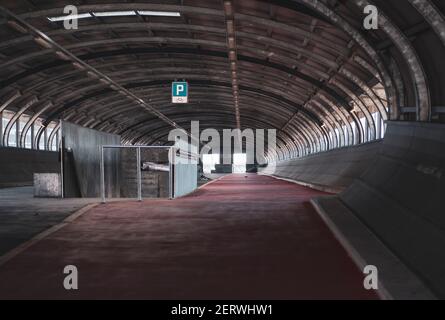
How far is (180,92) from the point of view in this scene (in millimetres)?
26766

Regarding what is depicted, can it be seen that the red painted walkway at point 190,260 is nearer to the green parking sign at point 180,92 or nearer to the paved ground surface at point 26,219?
the paved ground surface at point 26,219

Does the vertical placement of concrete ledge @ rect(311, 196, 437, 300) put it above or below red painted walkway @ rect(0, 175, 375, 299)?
above

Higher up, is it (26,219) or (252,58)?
(252,58)

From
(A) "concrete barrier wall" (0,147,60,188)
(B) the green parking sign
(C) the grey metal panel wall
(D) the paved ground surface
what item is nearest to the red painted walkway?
(D) the paved ground surface

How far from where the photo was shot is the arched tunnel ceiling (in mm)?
11367

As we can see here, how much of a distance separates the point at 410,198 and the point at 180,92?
2069 centimetres

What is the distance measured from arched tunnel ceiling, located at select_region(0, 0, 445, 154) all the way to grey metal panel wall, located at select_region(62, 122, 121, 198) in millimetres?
4929

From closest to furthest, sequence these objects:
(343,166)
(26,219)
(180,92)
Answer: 1. (26,219)
2. (343,166)
3. (180,92)

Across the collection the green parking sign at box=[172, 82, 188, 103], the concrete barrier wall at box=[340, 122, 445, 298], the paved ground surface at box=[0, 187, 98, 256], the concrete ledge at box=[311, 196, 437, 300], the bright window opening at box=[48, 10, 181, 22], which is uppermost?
the bright window opening at box=[48, 10, 181, 22]

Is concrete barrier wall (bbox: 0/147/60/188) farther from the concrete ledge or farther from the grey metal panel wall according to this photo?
the concrete ledge

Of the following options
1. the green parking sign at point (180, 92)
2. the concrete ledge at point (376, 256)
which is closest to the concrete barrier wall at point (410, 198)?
the concrete ledge at point (376, 256)

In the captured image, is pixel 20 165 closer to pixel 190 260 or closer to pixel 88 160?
pixel 88 160

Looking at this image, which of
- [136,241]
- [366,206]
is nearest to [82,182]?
[136,241]

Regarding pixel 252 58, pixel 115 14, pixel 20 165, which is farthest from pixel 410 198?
pixel 20 165
